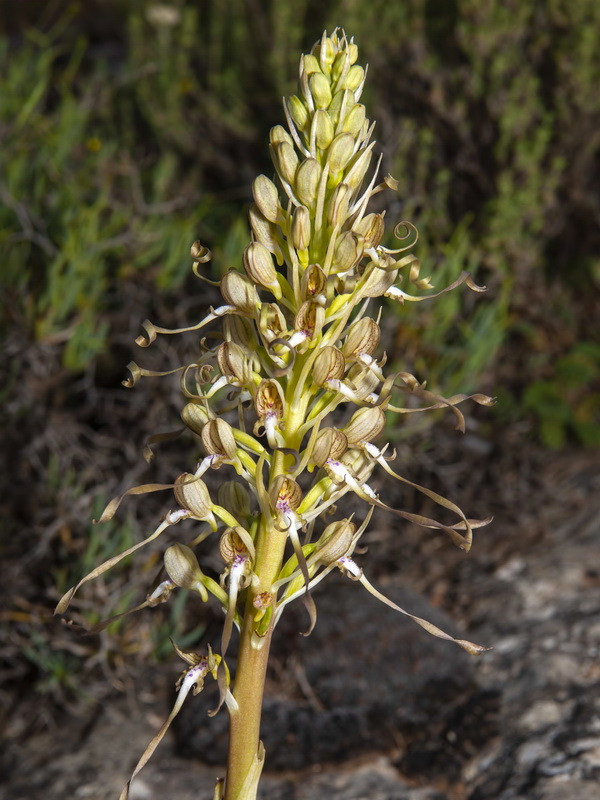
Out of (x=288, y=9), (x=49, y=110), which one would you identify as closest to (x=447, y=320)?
(x=288, y=9)

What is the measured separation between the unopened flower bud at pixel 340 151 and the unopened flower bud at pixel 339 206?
31 millimetres

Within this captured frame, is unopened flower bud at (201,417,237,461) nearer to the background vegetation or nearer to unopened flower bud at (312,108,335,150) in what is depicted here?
unopened flower bud at (312,108,335,150)

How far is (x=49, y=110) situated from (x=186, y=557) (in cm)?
523

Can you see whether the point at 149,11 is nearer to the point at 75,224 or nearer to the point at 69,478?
the point at 75,224

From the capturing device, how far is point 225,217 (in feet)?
13.3

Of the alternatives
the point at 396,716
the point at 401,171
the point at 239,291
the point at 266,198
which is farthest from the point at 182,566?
the point at 401,171

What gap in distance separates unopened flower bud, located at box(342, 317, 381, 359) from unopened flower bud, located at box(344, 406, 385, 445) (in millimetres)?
71

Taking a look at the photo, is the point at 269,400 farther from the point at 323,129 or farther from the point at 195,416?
the point at 323,129

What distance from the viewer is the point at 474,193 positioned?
400cm

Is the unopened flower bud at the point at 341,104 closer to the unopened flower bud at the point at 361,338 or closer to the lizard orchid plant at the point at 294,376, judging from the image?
the lizard orchid plant at the point at 294,376

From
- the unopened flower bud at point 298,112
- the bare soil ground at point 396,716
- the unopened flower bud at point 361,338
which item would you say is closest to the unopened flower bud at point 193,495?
the unopened flower bud at point 361,338

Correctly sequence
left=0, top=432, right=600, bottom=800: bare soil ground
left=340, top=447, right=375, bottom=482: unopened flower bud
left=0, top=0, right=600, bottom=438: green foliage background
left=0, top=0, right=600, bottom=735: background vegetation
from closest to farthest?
left=340, top=447, right=375, bottom=482: unopened flower bud
left=0, top=432, right=600, bottom=800: bare soil ground
left=0, top=0, right=600, bottom=735: background vegetation
left=0, top=0, right=600, bottom=438: green foliage background

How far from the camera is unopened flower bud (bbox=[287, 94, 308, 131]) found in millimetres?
1047

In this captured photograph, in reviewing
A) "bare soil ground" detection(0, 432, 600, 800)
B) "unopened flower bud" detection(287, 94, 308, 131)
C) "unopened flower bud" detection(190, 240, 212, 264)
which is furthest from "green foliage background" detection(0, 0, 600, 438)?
"unopened flower bud" detection(287, 94, 308, 131)
